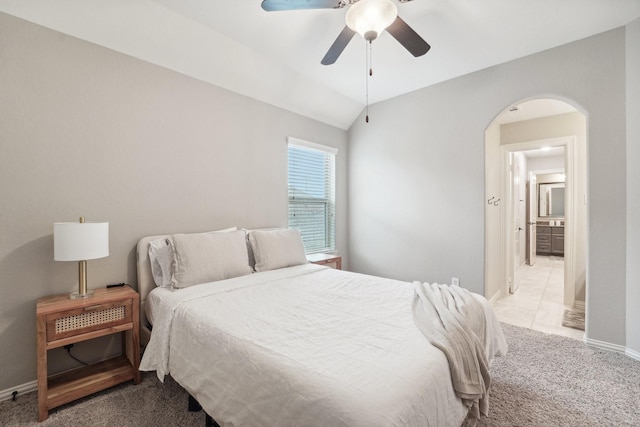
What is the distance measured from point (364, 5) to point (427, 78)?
78.8 inches

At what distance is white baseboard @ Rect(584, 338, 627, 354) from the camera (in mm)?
2350

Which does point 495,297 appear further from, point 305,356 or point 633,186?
point 305,356

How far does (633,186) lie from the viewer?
2.28 meters

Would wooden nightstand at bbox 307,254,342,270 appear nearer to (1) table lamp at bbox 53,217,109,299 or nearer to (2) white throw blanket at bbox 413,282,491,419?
(2) white throw blanket at bbox 413,282,491,419

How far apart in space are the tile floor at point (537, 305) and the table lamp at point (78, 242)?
393 centimetres

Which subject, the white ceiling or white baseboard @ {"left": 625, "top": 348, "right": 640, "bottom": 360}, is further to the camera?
white baseboard @ {"left": 625, "top": 348, "right": 640, "bottom": 360}

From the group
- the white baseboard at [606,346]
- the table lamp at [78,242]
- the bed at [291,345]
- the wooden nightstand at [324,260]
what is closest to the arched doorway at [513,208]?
the white baseboard at [606,346]

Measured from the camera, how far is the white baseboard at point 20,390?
1809 mm

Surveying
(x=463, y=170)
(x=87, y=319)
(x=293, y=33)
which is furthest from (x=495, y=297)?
(x=87, y=319)

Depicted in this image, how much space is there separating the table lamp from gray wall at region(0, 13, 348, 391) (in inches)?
13.2

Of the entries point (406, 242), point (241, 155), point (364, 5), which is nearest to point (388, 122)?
point (406, 242)

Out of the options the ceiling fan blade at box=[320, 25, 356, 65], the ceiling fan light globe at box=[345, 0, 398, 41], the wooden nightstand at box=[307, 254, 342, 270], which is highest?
the ceiling fan blade at box=[320, 25, 356, 65]

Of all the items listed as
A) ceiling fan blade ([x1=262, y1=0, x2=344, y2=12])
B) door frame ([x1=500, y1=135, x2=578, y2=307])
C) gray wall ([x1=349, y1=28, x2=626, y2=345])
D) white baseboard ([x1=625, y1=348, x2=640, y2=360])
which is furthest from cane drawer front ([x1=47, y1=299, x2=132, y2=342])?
door frame ([x1=500, y1=135, x2=578, y2=307])

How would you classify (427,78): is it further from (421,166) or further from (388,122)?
(421,166)
